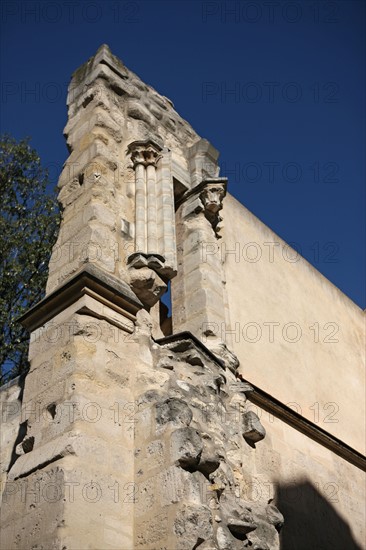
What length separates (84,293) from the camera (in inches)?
202

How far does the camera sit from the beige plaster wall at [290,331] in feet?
25.5

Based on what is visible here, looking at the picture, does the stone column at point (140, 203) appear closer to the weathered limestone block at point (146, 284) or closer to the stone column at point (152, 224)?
the stone column at point (152, 224)

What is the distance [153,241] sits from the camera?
6184 mm

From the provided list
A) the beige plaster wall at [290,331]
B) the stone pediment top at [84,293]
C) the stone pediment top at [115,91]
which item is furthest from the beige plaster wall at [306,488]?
the stone pediment top at [115,91]

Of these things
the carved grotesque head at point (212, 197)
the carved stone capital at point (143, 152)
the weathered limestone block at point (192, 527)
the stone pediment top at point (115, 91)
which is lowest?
the weathered limestone block at point (192, 527)

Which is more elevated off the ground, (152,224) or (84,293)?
(152,224)

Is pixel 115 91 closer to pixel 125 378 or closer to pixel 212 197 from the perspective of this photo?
pixel 212 197

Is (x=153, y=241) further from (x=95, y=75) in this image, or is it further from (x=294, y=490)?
(x=294, y=490)

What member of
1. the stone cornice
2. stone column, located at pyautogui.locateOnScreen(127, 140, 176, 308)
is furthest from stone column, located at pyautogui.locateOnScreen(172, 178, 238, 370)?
stone column, located at pyautogui.locateOnScreen(127, 140, 176, 308)

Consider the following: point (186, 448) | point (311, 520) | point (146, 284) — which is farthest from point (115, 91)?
point (311, 520)

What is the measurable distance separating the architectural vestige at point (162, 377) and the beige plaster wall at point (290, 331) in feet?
0.10

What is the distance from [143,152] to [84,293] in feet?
6.72

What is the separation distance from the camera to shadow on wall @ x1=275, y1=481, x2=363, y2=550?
6508 mm

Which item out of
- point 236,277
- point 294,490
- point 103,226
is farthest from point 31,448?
point 236,277
